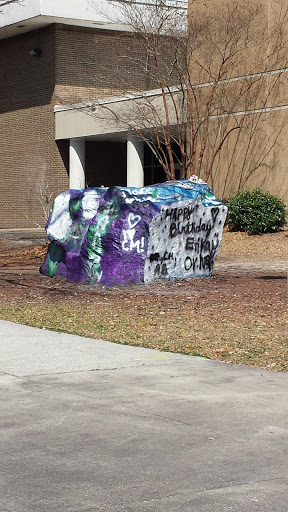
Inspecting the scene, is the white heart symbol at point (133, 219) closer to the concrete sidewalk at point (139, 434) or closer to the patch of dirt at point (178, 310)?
the patch of dirt at point (178, 310)

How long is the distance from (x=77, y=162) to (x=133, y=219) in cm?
2317

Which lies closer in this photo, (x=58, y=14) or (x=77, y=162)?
(x=58, y=14)

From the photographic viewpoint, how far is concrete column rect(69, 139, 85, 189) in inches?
1474

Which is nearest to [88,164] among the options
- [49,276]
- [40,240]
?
[40,240]

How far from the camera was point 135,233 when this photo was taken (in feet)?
48.3

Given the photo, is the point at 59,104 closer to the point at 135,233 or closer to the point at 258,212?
the point at 258,212

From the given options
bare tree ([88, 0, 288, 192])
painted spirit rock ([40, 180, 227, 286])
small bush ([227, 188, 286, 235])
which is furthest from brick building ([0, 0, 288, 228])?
painted spirit rock ([40, 180, 227, 286])

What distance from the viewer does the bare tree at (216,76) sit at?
2736 centimetres

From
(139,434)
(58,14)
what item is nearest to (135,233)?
(139,434)

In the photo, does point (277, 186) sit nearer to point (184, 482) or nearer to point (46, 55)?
point (46, 55)

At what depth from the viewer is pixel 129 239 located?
1472cm

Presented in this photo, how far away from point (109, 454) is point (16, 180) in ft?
115

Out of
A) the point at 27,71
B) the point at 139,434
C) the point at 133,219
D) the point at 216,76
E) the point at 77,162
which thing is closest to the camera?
the point at 139,434

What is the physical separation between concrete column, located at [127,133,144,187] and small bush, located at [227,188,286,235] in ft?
26.4
